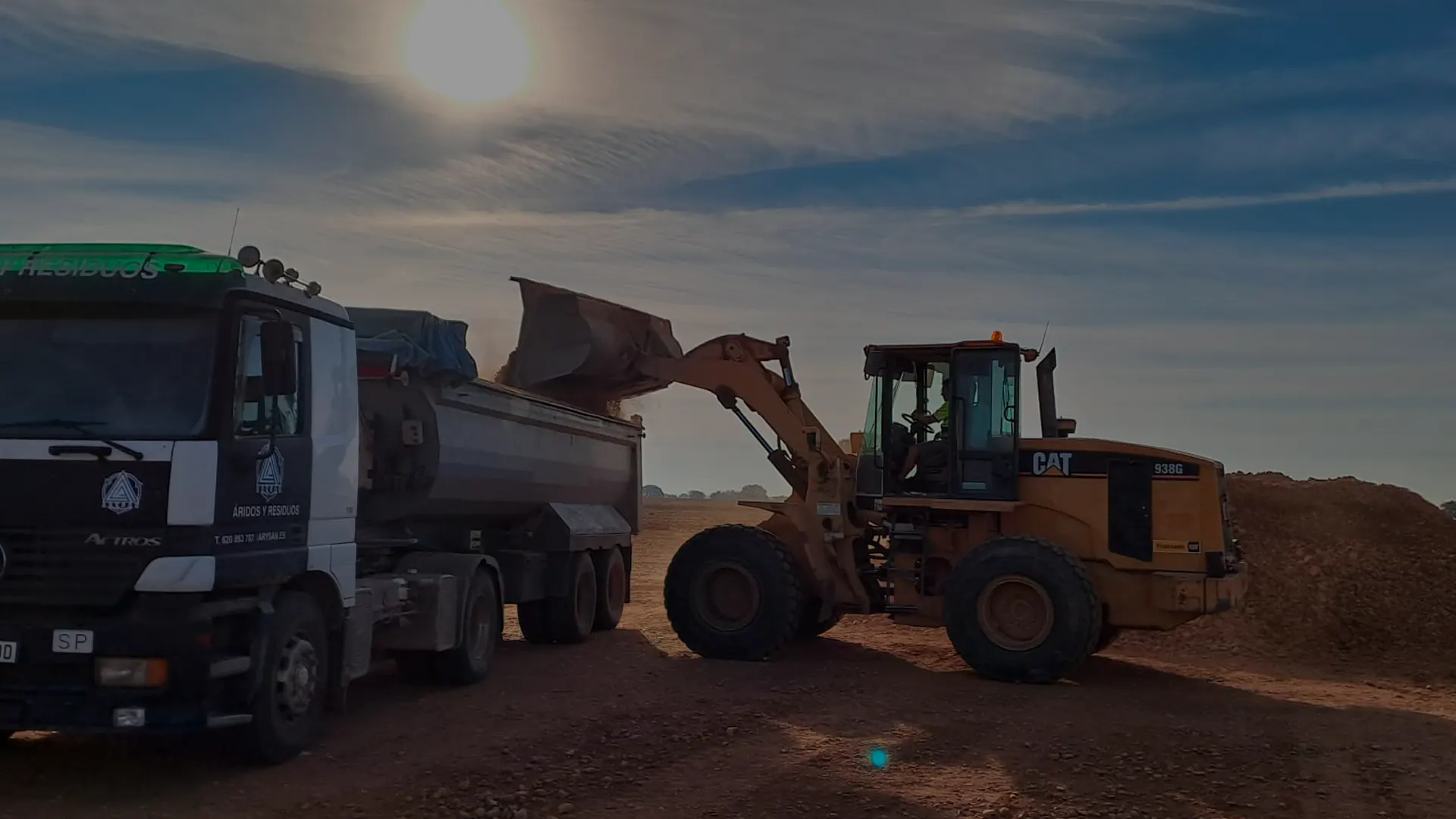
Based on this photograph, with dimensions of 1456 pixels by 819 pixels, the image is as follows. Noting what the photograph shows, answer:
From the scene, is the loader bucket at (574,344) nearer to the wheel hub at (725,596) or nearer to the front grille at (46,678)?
the wheel hub at (725,596)

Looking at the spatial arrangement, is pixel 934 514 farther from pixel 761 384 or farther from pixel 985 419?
pixel 761 384

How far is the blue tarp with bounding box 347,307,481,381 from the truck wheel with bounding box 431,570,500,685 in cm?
210

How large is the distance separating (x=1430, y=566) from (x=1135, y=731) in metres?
10.7

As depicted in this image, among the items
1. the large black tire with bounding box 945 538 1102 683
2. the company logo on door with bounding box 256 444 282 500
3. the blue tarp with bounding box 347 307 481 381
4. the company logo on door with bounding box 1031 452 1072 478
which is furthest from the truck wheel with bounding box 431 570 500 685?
the company logo on door with bounding box 1031 452 1072 478

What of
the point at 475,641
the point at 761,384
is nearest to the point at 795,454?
the point at 761,384

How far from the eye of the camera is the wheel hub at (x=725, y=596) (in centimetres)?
1433

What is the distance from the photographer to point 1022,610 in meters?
13.0

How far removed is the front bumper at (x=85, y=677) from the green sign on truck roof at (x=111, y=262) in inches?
83.4

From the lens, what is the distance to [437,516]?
1264 cm

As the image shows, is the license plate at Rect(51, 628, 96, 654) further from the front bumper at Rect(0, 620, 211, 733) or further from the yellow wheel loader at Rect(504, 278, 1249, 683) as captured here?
the yellow wheel loader at Rect(504, 278, 1249, 683)

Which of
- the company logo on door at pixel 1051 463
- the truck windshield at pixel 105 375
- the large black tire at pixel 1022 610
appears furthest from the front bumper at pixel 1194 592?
the truck windshield at pixel 105 375

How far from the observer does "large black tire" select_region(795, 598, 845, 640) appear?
49.3ft

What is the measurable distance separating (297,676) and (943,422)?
25.4 feet

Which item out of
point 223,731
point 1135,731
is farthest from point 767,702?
point 223,731
